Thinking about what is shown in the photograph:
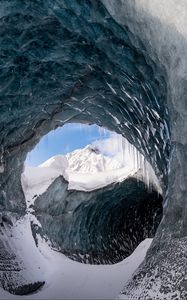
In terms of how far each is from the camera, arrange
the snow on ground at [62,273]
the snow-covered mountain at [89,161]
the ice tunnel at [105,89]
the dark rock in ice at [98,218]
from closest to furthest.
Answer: the ice tunnel at [105,89], the snow on ground at [62,273], the dark rock in ice at [98,218], the snow-covered mountain at [89,161]

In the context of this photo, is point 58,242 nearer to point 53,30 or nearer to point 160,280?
point 53,30

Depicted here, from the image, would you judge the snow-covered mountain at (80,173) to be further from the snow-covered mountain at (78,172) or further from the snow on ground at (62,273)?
the snow on ground at (62,273)

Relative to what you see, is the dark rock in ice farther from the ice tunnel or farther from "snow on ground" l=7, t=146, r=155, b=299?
the ice tunnel

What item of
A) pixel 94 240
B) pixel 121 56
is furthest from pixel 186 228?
pixel 94 240

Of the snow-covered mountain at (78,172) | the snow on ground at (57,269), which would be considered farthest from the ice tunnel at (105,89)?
the snow-covered mountain at (78,172)

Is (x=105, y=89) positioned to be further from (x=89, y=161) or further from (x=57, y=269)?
(x=89, y=161)
